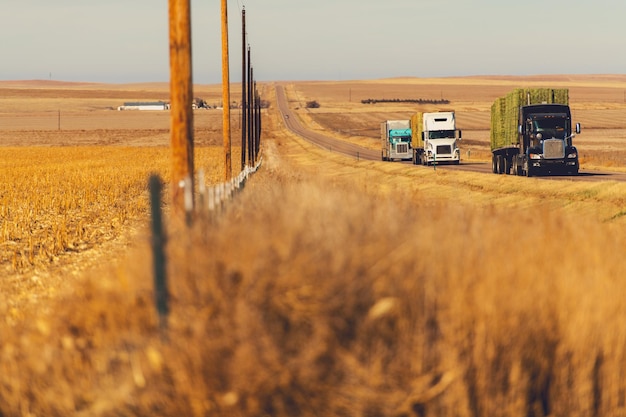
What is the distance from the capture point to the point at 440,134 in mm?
57250

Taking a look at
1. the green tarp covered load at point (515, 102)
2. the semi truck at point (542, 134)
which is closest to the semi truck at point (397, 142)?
the green tarp covered load at point (515, 102)

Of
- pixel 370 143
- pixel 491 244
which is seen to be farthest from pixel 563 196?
pixel 370 143

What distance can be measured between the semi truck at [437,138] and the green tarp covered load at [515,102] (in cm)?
1080

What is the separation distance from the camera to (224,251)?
19.5 ft

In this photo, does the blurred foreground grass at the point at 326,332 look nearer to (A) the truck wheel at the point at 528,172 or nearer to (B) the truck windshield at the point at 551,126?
(A) the truck wheel at the point at 528,172

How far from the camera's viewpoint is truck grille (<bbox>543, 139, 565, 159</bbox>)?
3925 centimetres

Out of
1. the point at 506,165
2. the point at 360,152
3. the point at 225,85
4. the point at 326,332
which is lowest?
the point at 360,152

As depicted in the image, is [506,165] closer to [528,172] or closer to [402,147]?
[528,172]

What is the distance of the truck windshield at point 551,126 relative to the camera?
39438 mm

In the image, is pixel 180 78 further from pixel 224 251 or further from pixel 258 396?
pixel 258 396

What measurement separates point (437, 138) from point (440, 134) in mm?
427

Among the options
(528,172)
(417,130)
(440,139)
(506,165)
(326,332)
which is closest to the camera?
(326,332)

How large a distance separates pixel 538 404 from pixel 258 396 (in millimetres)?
2165

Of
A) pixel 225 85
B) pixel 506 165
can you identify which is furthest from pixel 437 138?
pixel 225 85
